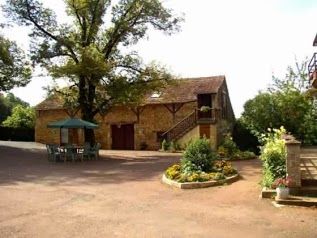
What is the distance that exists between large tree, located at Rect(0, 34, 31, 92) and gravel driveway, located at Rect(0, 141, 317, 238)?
1356cm

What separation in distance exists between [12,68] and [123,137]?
32.3 ft

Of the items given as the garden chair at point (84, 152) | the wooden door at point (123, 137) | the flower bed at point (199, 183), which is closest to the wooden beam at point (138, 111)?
the wooden door at point (123, 137)

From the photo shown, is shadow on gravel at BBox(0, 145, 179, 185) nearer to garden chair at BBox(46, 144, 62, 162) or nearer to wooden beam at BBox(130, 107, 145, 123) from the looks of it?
garden chair at BBox(46, 144, 62, 162)

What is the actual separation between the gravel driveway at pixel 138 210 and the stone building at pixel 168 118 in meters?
13.3

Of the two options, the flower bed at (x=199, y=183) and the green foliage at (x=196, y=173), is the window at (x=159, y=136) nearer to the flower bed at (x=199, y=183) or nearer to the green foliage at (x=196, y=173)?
the green foliage at (x=196, y=173)

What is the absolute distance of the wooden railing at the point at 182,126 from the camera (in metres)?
25.9

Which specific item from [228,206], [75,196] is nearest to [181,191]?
[228,206]

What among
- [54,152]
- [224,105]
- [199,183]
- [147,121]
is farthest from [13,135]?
[199,183]

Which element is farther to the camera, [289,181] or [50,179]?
[50,179]

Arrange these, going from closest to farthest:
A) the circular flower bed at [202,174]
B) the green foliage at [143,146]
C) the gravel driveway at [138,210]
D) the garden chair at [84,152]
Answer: the gravel driveway at [138,210]
the circular flower bed at [202,174]
the garden chair at [84,152]
the green foliage at [143,146]

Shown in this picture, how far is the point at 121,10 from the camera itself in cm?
2283

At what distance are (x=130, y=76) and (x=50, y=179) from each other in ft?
36.5

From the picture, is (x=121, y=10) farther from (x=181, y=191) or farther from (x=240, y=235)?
(x=240, y=235)

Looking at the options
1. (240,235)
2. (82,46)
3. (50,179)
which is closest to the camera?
(240,235)
